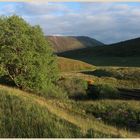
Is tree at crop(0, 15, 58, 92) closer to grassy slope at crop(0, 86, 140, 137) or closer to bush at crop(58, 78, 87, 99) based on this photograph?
bush at crop(58, 78, 87, 99)

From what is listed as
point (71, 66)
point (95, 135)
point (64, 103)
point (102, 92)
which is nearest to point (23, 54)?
point (64, 103)

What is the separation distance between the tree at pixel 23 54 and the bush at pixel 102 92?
1338 cm

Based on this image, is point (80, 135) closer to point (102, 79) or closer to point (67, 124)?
point (67, 124)

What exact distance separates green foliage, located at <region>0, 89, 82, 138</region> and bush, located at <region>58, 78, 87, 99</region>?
40.2 meters

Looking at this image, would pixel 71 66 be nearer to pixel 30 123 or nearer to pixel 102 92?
pixel 102 92

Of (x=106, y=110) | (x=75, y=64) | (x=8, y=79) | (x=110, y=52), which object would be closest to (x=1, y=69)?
(x=8, y=79)

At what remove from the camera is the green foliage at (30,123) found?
11.1 metres

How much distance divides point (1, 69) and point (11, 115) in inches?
1134

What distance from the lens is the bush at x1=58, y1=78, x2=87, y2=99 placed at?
5456cm

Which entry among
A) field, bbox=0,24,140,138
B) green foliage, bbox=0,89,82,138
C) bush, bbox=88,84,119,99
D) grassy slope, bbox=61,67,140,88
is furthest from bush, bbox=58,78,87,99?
green foliage, bbox=0,89,82,138

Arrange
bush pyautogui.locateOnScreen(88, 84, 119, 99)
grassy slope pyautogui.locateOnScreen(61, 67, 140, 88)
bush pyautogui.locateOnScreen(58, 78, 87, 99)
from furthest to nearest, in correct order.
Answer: grassy slope pyautogui.locateOnScreen(61, 67, 140, 88) → bush pyautogui.locateOnScreen(58, 78, 87, 99) → bush pyautogui.locateOnScreen(88, 84, 119, 99)

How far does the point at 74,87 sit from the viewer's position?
56.4 metres

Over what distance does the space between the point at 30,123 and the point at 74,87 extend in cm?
4463

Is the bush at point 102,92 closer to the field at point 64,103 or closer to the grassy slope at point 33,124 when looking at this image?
the field at point 64,103
